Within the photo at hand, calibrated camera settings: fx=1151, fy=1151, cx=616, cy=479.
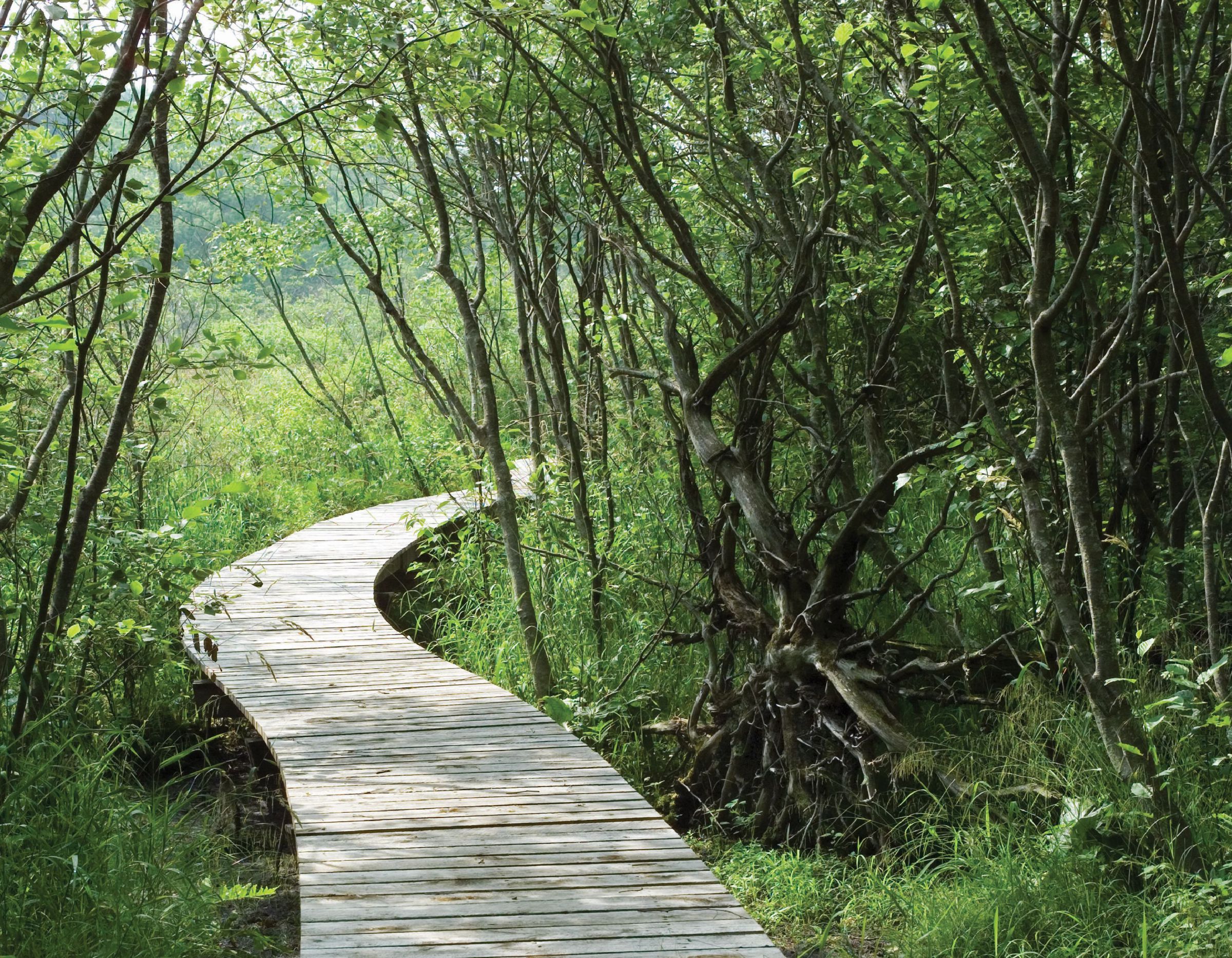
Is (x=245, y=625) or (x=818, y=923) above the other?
(x=245, y=625)

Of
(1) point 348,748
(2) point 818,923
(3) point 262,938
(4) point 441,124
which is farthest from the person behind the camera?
(4) point 441,124

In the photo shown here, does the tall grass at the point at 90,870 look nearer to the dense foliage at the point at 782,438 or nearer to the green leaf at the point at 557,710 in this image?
the dense foliage at the point at 782,438

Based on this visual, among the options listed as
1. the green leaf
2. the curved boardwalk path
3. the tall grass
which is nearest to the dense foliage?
the tall grass

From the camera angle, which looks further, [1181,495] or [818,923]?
[1181,495]

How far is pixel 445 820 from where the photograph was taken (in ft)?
11.5

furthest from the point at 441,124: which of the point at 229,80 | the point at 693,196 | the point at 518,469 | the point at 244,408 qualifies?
the point at 244,408

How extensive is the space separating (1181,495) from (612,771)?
2.47 m

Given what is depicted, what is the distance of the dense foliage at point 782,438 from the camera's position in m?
3.17

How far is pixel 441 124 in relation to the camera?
17.4 ft

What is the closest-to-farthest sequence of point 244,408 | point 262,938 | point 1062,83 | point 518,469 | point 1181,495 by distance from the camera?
point 1062,83
point 262,938
point 1181,495
point 518,469
point 244,408

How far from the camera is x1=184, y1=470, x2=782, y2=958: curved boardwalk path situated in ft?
9.15

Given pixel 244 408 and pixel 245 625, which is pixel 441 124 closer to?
pixel 245 625

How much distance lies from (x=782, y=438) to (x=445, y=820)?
2.57 m

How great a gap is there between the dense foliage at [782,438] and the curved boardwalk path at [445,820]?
1.39ft
